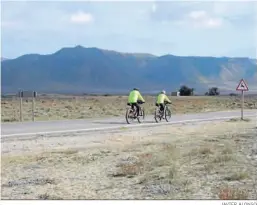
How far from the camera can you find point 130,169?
38.4 feet

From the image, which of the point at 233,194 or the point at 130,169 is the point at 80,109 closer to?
the point at 130,169

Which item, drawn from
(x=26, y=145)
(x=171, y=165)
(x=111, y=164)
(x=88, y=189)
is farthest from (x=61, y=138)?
(x=88, y=189)

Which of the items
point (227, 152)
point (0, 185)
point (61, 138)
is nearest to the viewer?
point (0, 185)

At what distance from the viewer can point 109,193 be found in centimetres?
977

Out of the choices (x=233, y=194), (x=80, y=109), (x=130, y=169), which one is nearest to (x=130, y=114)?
(x=130, y=169)

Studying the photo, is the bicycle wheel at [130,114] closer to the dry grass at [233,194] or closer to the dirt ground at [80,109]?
the dirt ground at [80,109]

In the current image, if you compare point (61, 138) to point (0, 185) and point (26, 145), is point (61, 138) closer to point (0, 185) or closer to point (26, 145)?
point (26, 145)

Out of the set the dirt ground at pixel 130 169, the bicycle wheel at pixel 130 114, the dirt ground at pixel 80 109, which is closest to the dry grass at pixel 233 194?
the dirt ground at pixel 130 169

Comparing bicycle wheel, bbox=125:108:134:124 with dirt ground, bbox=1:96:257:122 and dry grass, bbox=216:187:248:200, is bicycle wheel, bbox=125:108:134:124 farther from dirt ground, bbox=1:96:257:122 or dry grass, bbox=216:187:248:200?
dry grass, bbox=216:187:248:200

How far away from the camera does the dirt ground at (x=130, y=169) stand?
9.67 meters

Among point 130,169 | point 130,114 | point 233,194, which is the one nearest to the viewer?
point 233,194

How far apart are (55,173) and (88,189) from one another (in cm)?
203

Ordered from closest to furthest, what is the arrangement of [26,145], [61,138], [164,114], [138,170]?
1. [138,170]
2. [26,145]
3. [61,138]
4. [164,114]

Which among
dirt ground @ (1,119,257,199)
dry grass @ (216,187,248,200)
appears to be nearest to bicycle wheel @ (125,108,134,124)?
dirt ground @ (1,119,257,199)
